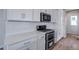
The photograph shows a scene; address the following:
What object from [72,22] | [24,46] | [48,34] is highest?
[72,22]

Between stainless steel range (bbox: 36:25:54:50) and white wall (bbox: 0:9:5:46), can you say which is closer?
white wall (bbox: 0:9:5:46)

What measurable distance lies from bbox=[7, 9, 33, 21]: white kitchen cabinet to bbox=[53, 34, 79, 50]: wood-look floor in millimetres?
391

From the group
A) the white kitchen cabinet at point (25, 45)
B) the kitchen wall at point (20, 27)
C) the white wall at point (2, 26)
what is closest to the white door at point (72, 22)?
the kitchen wall at point (20, 27)

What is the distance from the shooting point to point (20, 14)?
101 cm

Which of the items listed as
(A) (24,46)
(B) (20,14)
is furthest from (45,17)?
(A) (24,46)

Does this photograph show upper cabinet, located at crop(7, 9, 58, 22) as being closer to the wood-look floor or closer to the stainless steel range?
the stainless steel range

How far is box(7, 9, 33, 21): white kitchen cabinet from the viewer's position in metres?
0.96

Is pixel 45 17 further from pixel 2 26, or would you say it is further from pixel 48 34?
pixel 2 26

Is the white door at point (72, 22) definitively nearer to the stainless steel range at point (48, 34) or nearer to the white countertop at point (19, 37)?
the stainless steel range at point (48, 34)

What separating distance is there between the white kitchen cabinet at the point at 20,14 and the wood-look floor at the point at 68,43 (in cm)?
39

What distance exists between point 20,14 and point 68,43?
0.55 m

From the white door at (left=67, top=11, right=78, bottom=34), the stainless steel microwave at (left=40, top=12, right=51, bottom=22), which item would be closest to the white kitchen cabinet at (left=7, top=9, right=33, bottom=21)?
the stainless steel microwave at (left=40, top=12, right=51, bottom=22)
